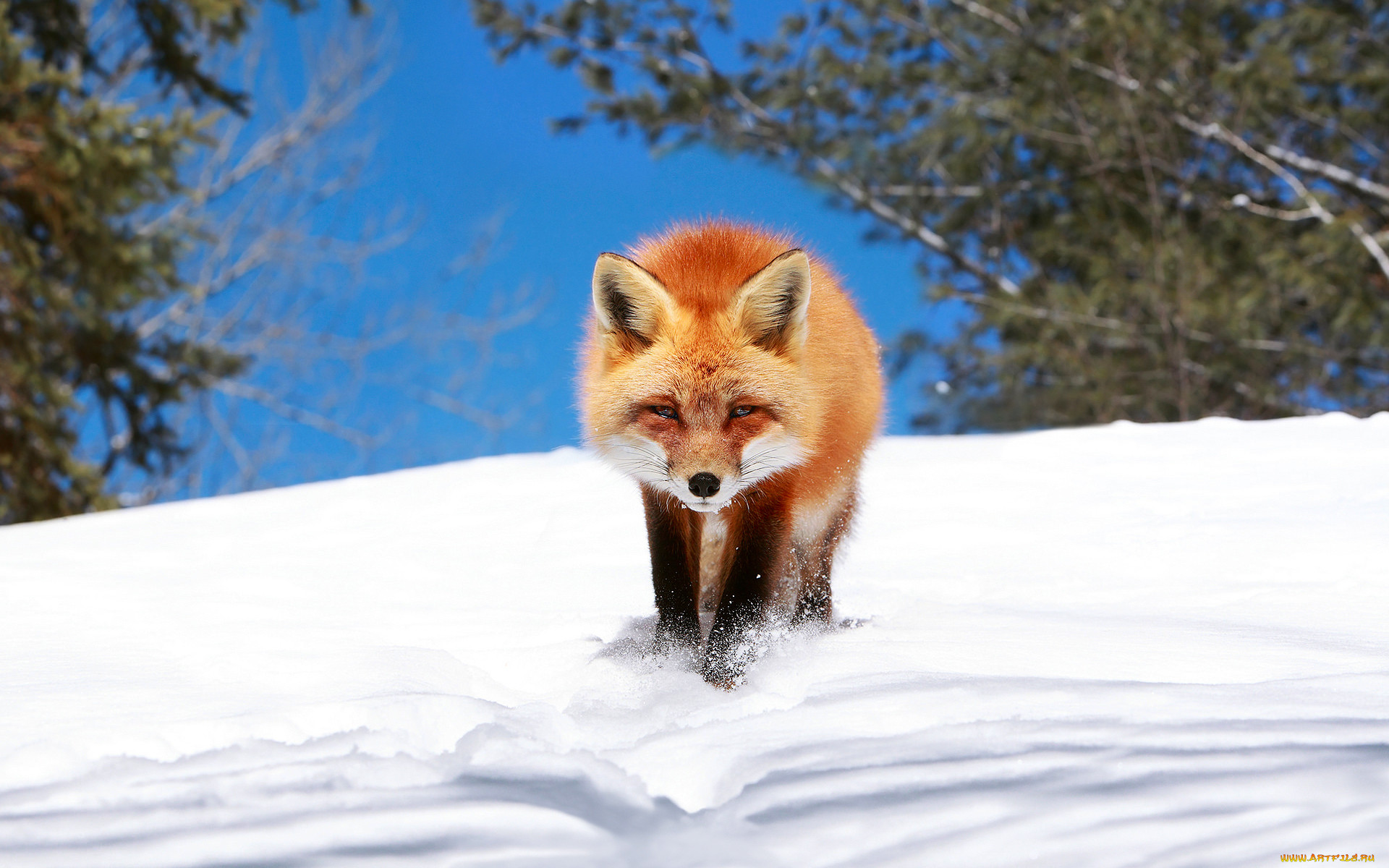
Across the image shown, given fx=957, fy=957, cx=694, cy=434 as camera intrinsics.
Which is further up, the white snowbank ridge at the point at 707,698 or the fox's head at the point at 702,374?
Answer: the fox's head at the point at 702,374

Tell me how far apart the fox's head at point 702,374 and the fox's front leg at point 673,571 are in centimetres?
19

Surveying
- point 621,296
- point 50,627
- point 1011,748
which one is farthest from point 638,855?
point 50,627

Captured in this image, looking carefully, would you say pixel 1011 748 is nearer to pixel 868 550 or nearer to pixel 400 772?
pixel 400 772

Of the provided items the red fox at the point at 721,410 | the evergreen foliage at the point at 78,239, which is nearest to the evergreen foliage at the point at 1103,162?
the evergreen foliage at the point at 78,239

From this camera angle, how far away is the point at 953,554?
169 inches

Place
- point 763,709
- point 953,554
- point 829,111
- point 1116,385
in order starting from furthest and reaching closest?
point 829,111 < point 1116,385 < point 953,554 < point 763,709

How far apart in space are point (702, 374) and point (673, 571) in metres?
0.65

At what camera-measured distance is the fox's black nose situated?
2.34m

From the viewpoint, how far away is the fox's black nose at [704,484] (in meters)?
2.34

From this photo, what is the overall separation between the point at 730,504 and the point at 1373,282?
30.6 feet

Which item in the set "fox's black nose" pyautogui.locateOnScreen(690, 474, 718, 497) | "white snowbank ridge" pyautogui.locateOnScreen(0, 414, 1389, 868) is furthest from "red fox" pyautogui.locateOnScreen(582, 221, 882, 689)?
"white snowbank ridge" pyautogui.locateOnScreen(0, 414, 1389, 868)

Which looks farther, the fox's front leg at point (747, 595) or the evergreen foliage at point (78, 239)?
the evergreen foliage at point (78, 239)

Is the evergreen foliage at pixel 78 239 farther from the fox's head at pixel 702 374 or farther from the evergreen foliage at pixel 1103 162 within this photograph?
the fox's head at pixel 702 374

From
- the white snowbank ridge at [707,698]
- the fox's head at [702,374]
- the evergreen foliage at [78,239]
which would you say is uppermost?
the evergreen foliage at [78,239]
